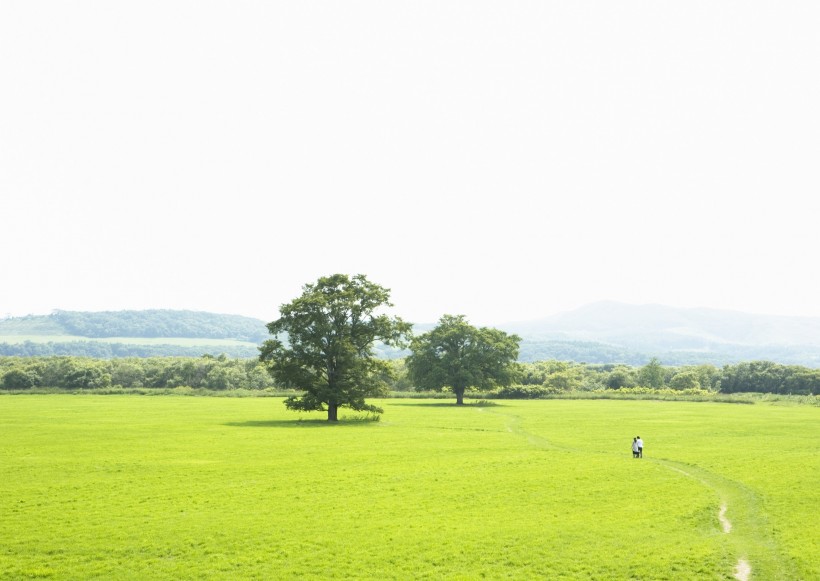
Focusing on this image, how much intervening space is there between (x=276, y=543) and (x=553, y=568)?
924 centimetres

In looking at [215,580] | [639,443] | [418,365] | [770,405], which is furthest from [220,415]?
[770,405]

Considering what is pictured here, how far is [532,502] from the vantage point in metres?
31.2

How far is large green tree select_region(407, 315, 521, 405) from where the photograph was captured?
10906 cm

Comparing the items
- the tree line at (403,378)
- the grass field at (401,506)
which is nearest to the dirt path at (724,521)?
the grass field at (401,506)

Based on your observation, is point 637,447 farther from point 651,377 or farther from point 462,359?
point 651,377

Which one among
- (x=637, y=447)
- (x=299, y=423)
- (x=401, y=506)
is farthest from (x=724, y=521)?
(x=299, y=423)

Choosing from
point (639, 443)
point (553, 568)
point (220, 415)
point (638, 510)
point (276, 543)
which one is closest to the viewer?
point (553, 568)

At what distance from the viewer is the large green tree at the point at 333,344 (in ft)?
240

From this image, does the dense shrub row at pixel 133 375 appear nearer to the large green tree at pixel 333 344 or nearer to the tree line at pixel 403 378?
the tree line at pixel 403 378

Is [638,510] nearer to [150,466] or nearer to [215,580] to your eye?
[215,580]

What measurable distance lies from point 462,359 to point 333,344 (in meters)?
41.2

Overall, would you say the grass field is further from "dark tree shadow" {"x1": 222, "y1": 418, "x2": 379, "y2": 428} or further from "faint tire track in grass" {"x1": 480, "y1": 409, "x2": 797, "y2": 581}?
"dark tree shadow" {"x1": 222, "y1": 418, "x2": 379, "y2": 428}

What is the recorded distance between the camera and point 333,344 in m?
73.6

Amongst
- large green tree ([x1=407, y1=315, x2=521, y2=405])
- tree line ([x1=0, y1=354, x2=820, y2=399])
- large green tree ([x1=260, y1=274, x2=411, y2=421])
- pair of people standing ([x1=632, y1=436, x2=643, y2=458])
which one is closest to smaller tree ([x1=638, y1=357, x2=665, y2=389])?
tree line ([x1=0, y1=354, x2=820, y2=399])
